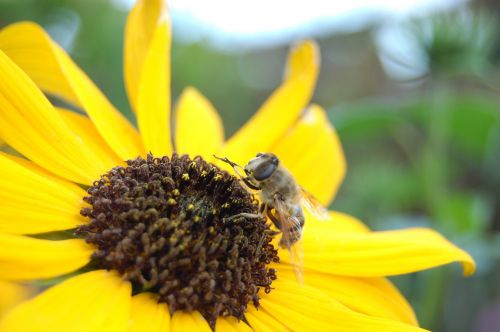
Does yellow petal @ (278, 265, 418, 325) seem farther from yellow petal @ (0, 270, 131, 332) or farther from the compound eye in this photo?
yellow petal @ (0, 270, 131, 332)

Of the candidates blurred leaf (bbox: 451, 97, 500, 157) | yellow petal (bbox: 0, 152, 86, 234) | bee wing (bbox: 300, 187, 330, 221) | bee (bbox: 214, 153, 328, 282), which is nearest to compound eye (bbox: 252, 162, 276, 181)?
bee (bbox: 214, 153, 328, 282)

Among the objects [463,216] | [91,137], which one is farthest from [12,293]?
[463,216]

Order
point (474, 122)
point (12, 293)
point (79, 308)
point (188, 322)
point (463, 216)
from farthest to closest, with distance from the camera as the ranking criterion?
point (474, 122) → point (463, 216) → point (12, 293) → point (188, 322) → point (79, 308)

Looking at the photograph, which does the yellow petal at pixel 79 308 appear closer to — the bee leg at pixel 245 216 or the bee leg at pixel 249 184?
the bee leg at pixel 245 216

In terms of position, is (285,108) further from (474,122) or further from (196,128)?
(474,122)

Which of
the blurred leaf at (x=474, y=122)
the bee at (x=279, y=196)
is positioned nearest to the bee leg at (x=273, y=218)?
the bee at (x=279, y=196)

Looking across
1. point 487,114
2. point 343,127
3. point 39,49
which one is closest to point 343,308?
point 39,49

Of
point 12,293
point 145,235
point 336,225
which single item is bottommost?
point 336,225
